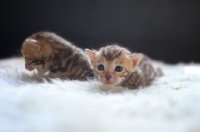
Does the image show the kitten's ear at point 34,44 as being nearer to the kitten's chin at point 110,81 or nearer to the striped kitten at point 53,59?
the striped kitten at point 53,59

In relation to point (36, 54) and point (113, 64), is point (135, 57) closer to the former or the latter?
point (113, 64)

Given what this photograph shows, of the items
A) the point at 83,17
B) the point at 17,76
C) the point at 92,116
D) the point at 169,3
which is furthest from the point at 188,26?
the point at 92,116

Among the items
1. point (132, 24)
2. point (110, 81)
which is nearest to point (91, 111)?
point (110, 81)

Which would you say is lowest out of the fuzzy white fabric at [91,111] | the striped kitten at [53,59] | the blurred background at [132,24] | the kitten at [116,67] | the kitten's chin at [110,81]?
the fuzzy white fabric at [91,111]

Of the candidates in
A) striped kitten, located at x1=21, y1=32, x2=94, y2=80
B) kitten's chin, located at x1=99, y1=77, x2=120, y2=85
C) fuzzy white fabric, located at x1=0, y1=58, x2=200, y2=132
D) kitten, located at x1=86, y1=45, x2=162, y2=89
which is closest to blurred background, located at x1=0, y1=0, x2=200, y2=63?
striped kitten, located at x1=21, y1=32, x2=94, y2=80

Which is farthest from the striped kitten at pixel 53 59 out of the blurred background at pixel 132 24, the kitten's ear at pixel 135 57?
the blurred background at pixel 132 24

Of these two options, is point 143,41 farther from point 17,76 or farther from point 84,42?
point 17,76

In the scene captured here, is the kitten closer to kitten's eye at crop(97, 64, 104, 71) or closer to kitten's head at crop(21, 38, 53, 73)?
kitten's eye at crop(97, 64, 104, 71)
